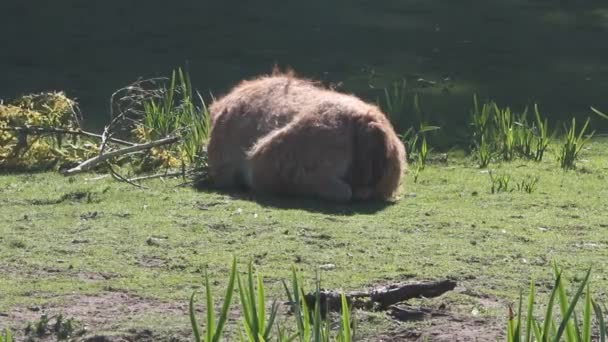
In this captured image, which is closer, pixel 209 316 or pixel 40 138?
pixel 209 316

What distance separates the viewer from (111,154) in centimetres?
830

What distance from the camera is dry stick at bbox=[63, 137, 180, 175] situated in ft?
27.2

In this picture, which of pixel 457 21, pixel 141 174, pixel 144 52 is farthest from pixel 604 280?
pixel 457 21

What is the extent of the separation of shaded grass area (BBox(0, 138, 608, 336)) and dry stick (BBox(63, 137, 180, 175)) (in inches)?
3.8

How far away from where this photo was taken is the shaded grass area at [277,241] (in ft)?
17.8

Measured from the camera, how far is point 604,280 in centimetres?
561

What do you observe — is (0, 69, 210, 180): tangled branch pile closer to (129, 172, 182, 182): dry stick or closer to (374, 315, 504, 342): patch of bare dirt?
(129, 172, 182, 182): dry stick

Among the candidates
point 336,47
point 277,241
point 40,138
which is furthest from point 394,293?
point 336,47

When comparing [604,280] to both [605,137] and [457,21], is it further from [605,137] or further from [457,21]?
[457,21]

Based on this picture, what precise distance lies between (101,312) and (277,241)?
1411 millimetres

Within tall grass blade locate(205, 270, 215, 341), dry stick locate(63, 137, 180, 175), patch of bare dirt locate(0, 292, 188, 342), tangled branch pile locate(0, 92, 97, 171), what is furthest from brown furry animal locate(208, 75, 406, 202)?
tall grass blade locate(205, 270, 215, 341)

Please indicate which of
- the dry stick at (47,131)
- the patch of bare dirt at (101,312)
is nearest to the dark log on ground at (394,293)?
the patch of bare dirt at (101,312)

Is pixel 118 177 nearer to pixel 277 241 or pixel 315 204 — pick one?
pixel 315 204

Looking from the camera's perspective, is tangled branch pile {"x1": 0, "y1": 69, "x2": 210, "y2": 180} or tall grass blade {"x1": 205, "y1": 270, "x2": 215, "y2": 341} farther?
tangled branch pile {"x1": 0, "y1": 69, "x2": 210, "y2": 180}
